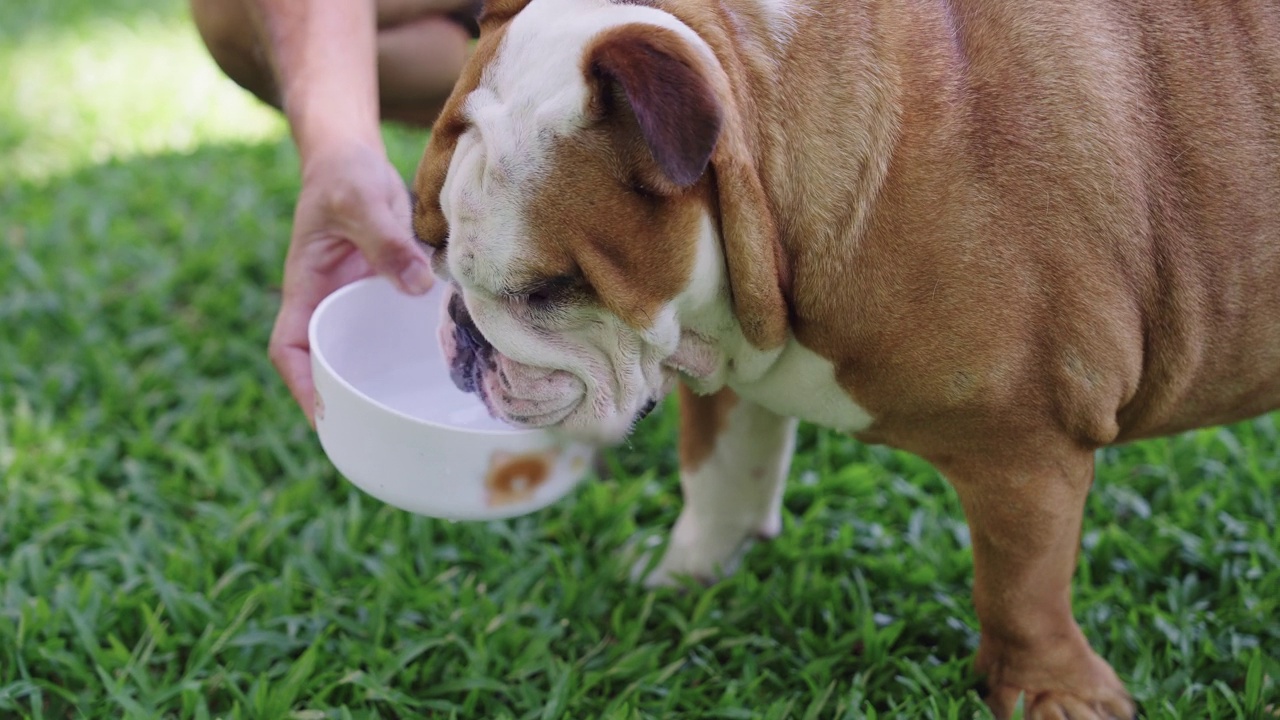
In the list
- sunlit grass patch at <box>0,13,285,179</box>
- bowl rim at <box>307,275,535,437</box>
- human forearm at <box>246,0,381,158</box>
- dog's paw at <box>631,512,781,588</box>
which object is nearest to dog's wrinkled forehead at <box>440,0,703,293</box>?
bowl rim at <box>307,275,535,437</box>

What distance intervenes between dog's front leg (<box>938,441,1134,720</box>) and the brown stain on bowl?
610 mm

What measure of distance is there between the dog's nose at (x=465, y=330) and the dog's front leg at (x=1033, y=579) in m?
0.71

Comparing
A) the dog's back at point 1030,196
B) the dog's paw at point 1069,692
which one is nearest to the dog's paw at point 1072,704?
the dog's paw at point 1069,692

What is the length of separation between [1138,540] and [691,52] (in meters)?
1.58

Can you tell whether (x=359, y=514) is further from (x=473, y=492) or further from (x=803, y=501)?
(x=803, y=501)

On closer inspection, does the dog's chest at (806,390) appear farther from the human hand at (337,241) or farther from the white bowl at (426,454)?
the human hand at (337,241)

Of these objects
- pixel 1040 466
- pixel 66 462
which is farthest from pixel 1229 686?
pixel 66 462

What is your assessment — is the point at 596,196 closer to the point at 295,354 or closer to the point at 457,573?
the point at 295,354

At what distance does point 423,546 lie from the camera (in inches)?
98.7

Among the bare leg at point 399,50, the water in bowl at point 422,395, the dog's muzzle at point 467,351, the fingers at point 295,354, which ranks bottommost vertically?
the water in bowl at point 422,395

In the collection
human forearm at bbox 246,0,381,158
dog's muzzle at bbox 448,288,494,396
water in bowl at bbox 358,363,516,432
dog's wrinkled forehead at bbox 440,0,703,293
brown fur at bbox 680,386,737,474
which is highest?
dog's wrinkled forehead at bbox 440,0,703,293

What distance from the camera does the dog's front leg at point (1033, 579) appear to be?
1837 mm

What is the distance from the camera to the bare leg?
279 centimetres

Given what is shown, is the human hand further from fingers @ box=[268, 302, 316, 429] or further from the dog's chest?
the dog's chest
